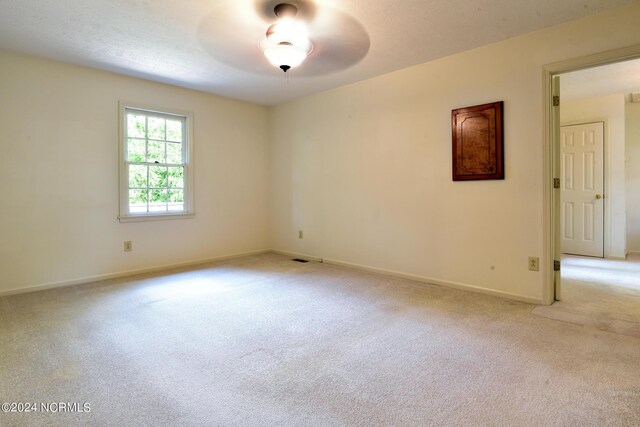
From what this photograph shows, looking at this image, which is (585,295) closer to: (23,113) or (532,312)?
(532,312)

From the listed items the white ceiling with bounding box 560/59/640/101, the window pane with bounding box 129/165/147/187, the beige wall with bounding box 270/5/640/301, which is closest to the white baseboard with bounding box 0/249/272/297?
the window pane with bounding box 129/165/147/187

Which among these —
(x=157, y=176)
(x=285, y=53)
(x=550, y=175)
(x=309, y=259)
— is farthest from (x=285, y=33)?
(x=309, y=259)

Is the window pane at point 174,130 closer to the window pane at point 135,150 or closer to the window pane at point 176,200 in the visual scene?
the window pane at point 135,150

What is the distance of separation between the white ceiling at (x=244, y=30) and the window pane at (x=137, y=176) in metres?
1.13

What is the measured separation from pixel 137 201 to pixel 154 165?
0.51 metres

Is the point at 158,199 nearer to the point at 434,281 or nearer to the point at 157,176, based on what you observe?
the point at 157,176

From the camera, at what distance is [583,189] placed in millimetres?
5191

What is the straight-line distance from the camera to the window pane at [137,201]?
420 cm

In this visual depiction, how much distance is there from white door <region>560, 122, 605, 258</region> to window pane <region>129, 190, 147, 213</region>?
6.27 meters

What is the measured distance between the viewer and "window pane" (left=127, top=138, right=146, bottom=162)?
415 cm

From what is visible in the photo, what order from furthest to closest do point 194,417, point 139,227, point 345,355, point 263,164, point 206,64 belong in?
point 263,164
point 139,227
point 206,64
point 345,355
point 194,417

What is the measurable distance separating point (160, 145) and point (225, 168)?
982mm

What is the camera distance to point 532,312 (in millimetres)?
2768

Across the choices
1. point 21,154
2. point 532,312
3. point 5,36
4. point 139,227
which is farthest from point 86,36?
point 532,312
